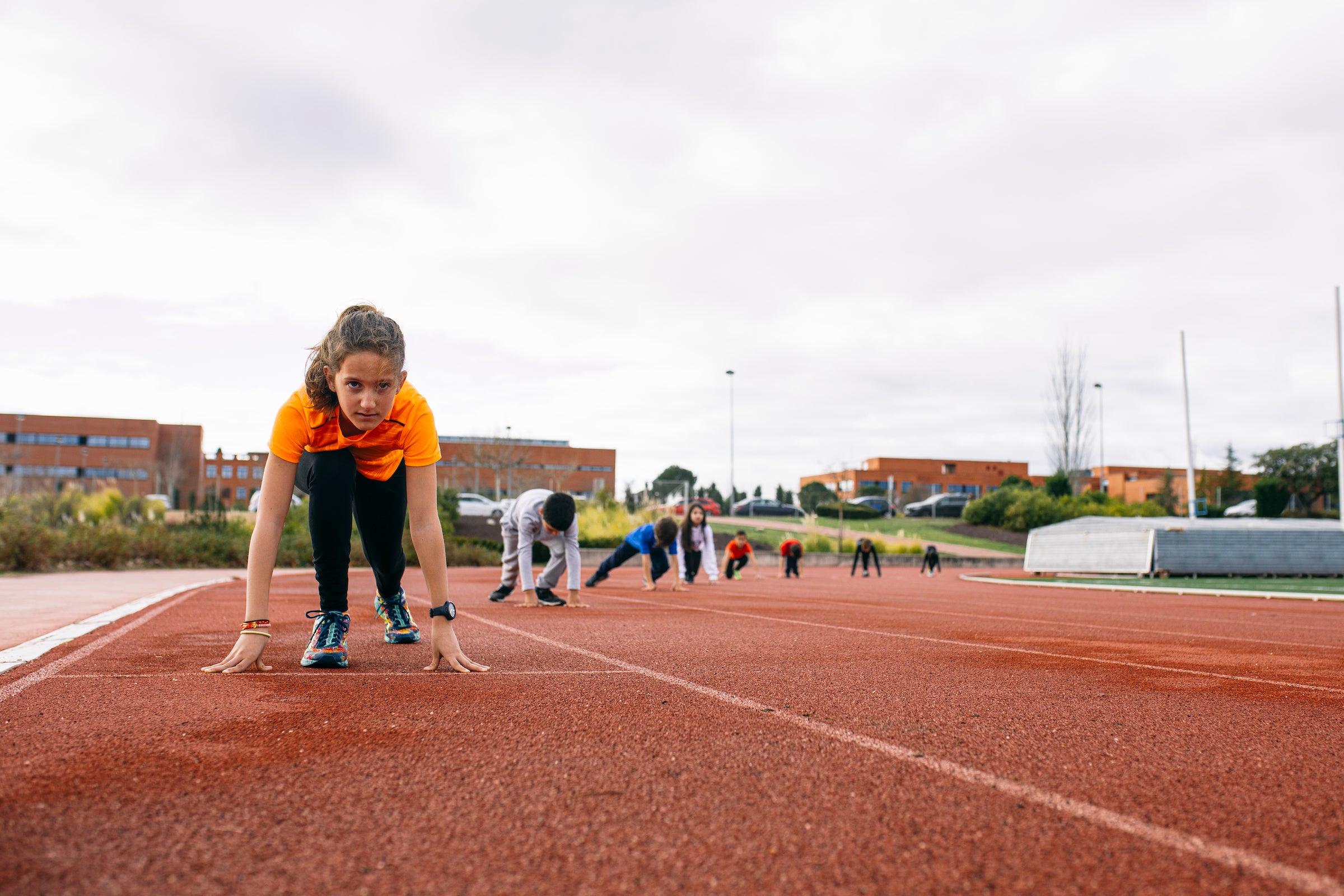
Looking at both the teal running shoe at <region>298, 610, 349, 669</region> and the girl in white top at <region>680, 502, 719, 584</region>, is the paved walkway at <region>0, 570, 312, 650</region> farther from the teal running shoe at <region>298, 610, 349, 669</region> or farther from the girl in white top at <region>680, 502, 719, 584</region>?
the girl in white top at <region>680, 502, 719, 584</region>

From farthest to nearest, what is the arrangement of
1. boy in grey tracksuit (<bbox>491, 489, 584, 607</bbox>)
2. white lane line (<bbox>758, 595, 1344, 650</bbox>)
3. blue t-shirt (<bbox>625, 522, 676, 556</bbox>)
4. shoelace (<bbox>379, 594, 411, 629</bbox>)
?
blue t-shirt (<bbox>625, 522, 676, 556</bbox>), boy in grey tracksuit (<bbox>491, 489, 584, 607</bbox>), white lane line (<bbox>758, 595, 1344, 650</bbox>), shoelace (<bbox>379, 594, 411, 629</bbox>)

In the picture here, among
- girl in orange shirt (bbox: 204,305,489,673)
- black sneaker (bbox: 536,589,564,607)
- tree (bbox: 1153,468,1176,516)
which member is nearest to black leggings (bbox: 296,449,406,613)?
girl in orange shirt (bbox: 204,305,489,673)

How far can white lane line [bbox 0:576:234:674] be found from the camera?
13.9 ft

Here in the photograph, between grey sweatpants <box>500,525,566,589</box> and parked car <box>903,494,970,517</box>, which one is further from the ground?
parked car <box>903,494,970,517</box>

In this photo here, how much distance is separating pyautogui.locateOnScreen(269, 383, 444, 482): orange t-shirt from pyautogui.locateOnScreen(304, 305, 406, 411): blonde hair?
0.28ft

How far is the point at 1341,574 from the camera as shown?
68.6ft

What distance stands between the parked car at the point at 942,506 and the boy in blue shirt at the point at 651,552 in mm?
38970

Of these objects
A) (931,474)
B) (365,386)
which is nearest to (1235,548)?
(365,386)

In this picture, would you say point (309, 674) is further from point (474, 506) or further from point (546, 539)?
point (474, 506)

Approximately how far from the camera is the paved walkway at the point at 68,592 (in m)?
6.28

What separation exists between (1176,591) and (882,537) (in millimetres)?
18857

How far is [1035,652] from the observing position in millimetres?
5910

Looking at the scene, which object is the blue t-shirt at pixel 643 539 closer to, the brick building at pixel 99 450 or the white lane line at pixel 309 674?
the white lane line at pixel 309 674

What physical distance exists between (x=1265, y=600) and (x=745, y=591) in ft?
26.5
